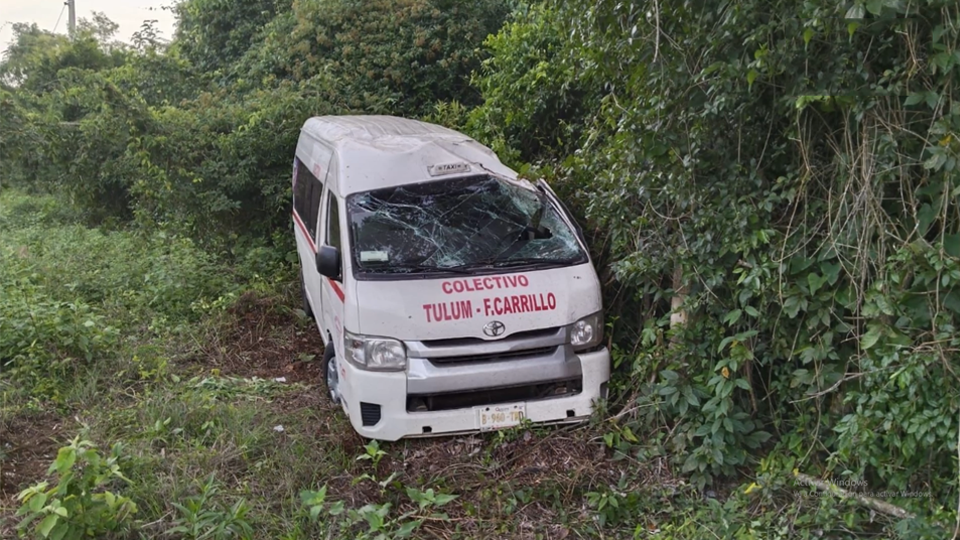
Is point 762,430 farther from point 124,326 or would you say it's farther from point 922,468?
point 124,326

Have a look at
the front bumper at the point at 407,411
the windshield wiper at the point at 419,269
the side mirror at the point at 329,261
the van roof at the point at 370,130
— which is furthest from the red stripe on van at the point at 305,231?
the front bumper at the point at 407,411

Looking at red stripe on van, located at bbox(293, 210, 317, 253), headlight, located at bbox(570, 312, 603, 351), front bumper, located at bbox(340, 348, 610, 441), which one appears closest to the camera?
front bumper, located at bbox(340, 348, 610, 441)

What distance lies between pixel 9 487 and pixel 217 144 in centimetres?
588

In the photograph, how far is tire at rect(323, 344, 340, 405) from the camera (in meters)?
5.19

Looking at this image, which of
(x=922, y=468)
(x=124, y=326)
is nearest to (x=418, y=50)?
(x=124, y=326)

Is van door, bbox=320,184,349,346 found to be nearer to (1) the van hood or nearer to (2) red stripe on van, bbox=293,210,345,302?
(2) red stripe on van, bbox=293,210,345,302

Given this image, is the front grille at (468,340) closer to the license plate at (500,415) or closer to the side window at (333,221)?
the license plate at (500,415)

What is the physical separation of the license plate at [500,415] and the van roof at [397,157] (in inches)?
72.2

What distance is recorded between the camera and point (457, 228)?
505 cm

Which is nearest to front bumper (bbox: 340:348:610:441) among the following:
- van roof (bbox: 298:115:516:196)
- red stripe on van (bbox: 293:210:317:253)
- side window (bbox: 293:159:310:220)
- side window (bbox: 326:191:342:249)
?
side window (bbox: 326:191:342:249)

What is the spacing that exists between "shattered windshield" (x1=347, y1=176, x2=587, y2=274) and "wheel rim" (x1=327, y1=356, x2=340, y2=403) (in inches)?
37.5

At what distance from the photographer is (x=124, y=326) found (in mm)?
6750

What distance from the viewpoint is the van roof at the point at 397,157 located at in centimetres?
525

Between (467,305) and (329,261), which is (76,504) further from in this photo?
(467,305)
